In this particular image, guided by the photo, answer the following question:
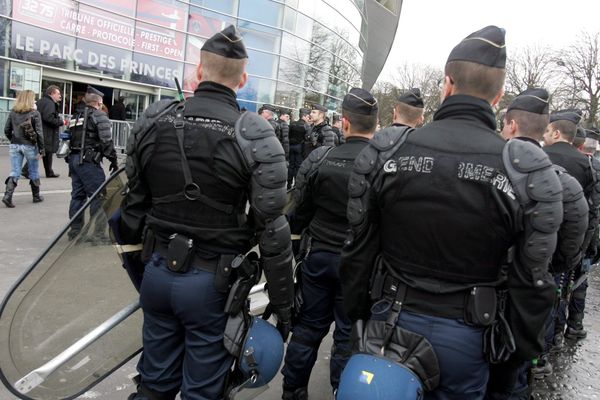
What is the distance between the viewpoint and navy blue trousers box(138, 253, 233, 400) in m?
2.28

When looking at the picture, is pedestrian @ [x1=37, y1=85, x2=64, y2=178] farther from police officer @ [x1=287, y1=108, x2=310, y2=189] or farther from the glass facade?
police officer @ [x1=287, y1=108, x2=310, y2=189]

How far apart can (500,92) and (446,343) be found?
105cm

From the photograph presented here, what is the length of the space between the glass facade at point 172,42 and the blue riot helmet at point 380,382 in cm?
1238

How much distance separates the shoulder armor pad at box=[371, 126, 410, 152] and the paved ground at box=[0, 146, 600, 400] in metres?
2.12

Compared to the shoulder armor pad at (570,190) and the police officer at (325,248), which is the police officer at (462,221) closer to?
the police officer at (325,248)

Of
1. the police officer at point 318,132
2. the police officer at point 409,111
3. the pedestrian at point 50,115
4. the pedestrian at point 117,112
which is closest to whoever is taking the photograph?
the police officer at point 409,111

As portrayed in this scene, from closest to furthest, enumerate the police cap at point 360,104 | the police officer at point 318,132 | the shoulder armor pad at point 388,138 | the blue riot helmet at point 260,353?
1. the shoulder armor pad at point 388,138
2. the blue riot helmet at point 260,353
3. the police cap at point 360,104
4. the police officer at point 318,132

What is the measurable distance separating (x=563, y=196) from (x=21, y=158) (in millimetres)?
7963

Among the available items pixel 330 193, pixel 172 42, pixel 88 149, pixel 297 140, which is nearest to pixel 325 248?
pixel 330 193

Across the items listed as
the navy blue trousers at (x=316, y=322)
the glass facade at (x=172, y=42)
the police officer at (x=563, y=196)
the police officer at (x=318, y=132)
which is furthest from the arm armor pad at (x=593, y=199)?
the glass facade at (x=172, y=42)

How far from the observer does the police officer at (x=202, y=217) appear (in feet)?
7.39

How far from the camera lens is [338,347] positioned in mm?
3236

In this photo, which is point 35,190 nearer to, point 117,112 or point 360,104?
point 360,104

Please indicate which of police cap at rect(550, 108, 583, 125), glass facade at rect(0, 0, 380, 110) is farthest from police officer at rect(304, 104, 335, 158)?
police cap at rect(550, 108, 583, 125)
